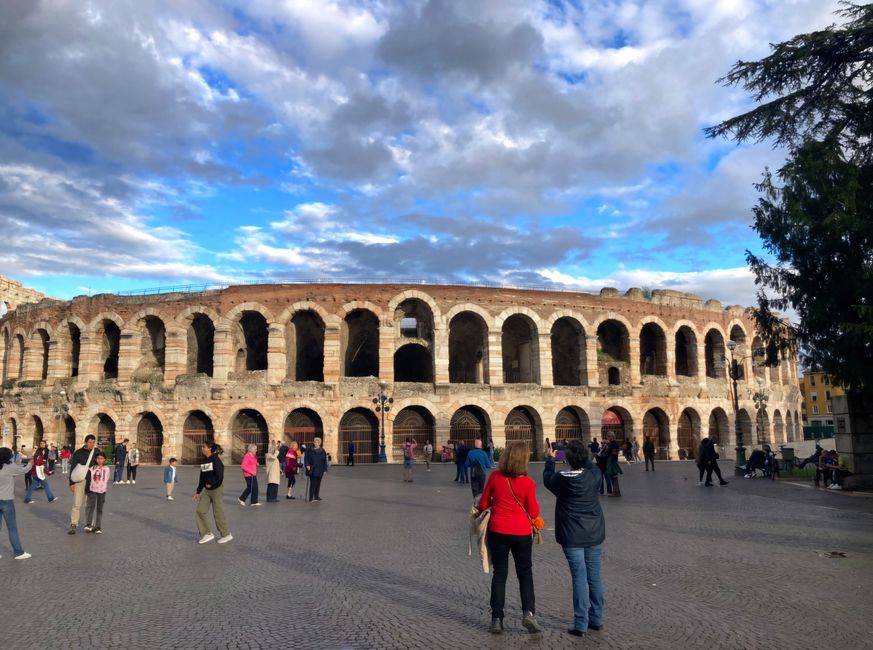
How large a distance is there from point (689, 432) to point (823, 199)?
87.3ft

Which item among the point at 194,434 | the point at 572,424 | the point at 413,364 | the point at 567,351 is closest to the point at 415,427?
the point at 413,364

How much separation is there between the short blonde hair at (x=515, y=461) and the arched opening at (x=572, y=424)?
1185 inches

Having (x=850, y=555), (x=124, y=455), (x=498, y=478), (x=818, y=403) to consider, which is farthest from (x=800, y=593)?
(x=818, y=403)

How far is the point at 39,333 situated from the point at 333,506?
32188 mm

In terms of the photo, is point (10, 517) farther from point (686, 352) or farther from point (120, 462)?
point (686, 352)

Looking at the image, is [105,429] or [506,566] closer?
[506,566]

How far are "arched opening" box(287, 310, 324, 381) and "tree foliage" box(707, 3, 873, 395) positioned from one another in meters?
22.9

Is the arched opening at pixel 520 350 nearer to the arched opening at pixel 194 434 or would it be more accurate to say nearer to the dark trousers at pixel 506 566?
the arched opening at pixel 194 434

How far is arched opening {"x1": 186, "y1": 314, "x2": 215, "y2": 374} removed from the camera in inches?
1366

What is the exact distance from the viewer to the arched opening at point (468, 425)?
3375 cm

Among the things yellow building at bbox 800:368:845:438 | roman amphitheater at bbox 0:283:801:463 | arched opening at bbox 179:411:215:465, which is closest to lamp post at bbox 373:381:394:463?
roman amphitheater at bbox 0:283:801:463

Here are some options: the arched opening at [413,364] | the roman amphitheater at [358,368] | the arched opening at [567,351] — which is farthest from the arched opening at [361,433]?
the arched opening at [567,351]

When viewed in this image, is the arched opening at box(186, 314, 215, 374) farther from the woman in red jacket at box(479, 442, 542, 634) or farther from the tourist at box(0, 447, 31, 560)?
the woman in red jacket at box(479, 442, 542, 634)

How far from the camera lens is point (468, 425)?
111ft
